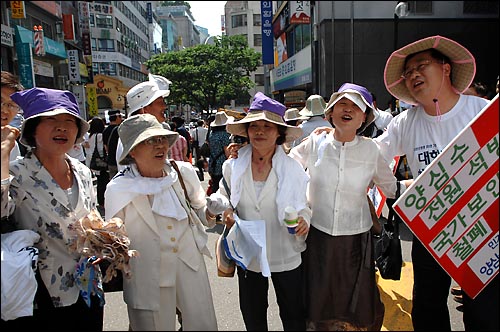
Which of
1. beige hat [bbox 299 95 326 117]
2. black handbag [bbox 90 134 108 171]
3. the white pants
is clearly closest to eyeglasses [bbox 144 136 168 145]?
the white pants

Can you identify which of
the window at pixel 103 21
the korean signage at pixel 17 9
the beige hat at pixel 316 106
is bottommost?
the beige hat at pixel 316 106

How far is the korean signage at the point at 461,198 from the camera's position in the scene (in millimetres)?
1317

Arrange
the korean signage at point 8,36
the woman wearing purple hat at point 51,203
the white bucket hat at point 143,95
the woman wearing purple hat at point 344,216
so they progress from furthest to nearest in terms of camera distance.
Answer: the korean signage at point 8,36 → the white bucket hat at point 143,95 → the woman wearing purple hat at point 344,216 → the woman wearing purple hat at point 51,203

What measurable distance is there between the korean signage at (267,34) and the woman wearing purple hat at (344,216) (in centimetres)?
946

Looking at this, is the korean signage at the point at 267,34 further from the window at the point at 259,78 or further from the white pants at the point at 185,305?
A: the window at the point at 259,78

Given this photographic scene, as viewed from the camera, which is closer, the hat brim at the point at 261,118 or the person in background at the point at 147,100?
the hat brim at the point at 261,118

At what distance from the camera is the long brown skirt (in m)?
2.21

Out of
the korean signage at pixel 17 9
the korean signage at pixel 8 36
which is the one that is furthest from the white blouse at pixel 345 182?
the korean signage at pixel 8 36

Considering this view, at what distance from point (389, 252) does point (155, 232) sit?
141 centimetres

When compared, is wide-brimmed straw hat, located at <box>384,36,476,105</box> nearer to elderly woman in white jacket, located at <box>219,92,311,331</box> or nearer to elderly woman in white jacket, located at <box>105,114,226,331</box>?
elderly woman in white jacket, located at <box>219,92,311,331</box>

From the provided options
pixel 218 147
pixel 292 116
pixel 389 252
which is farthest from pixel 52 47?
pixel 389 252

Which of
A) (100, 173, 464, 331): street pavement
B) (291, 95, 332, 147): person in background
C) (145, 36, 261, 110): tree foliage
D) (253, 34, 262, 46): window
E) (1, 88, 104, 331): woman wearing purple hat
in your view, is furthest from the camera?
(253, 34, 262, 46): window

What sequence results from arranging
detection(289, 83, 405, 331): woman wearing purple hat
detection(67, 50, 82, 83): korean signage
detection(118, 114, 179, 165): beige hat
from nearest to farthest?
detection(118, 114, 179, 165): beige hat < detection(289, 83, 405, 331): woman wearing purple hat < detection(67, 50, 82, 83): korean signage

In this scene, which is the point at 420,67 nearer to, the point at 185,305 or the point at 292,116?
the point at 185,305
